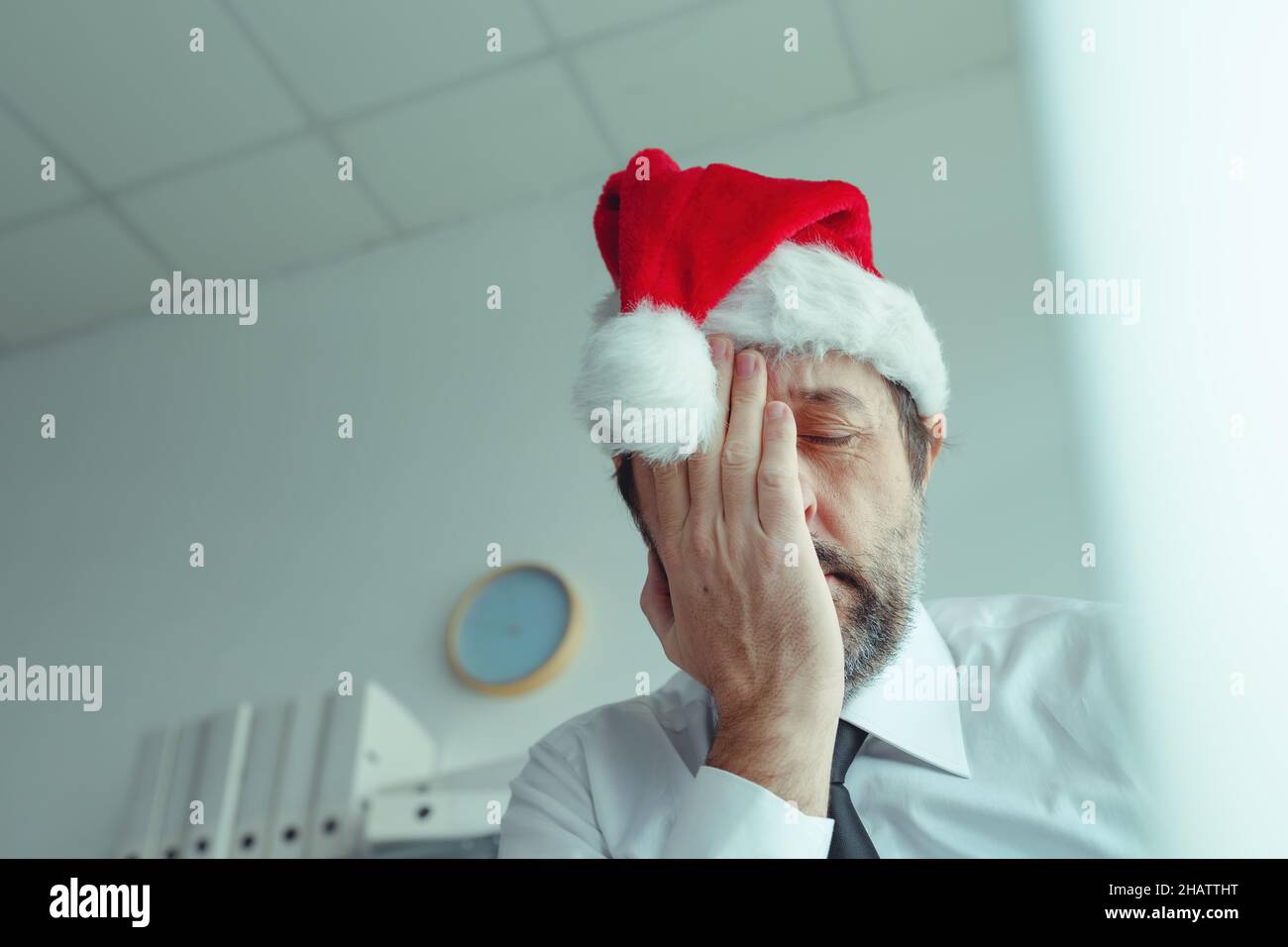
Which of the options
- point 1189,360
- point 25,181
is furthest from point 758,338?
point 25,181

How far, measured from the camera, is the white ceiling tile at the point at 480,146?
5.95 feet

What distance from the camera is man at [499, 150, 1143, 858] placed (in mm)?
638

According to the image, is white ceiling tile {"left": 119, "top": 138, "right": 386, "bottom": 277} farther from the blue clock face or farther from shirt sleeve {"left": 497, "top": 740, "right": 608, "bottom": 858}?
shirt sleeve {"left": 497, "top": 740, "right": 608, "bottom": 858}

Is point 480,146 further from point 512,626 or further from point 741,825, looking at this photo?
point 741,825

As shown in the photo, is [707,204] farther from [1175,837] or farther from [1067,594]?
[1067,594]

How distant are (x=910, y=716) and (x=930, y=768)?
39 millimetres

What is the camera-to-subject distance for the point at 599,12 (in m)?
1.68

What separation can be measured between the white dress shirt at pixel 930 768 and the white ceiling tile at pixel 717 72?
3.83 ft

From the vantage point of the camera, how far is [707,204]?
83cm

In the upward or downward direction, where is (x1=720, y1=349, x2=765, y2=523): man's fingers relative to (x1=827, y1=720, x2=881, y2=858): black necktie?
upward

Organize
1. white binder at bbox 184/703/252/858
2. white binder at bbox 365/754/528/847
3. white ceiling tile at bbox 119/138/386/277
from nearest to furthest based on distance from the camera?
white binder at bbox 365/754/528/847, white binder at bbox 184/703/252/858, white ceiling tile at bbox 119/138/386/277

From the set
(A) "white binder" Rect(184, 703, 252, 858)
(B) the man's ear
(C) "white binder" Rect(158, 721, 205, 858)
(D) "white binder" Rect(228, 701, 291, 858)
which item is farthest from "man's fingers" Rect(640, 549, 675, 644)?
(C) "white binder" Rect(158, 721, 205, 858)

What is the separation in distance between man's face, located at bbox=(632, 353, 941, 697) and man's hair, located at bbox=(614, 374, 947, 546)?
0.03 meters

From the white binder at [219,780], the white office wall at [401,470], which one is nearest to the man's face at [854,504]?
the white office wall at [401,470]
